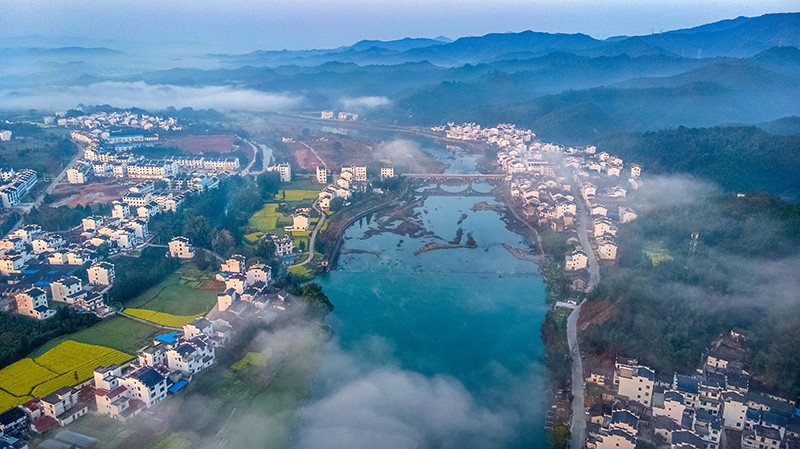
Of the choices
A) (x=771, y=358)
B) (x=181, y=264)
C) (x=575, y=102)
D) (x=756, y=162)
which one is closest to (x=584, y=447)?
(x=771, y=358)

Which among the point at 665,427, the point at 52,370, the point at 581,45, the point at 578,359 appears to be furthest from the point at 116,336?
the point at 581,45

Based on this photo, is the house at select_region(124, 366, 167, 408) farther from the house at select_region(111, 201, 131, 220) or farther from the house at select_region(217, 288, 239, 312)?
the house at select_region(111, 201, 131, 220)

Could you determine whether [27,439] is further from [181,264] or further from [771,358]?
[771,358]

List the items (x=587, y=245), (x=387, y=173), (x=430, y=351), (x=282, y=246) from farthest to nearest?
(x=387, y=173), (x=587, y=245), (x=282, y=246), (x=430, y=351)

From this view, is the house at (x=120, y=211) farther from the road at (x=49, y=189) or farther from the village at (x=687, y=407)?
the village at (x=687, y=407)

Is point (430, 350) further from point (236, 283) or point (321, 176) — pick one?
point (321, 176)

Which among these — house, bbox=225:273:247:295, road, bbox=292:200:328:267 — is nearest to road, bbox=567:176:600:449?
house, bbox=225:273:247:295
